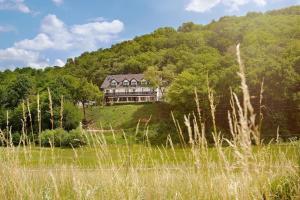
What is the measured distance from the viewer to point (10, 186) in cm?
401

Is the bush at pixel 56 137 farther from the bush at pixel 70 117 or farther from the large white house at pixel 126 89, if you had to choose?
the large white house at pixel 126 89

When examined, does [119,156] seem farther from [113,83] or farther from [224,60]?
[113,83]

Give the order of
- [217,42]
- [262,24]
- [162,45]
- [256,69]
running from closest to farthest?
[256,69]
[262,24]
[217,42]
[162,45]

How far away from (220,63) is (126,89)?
4534cm

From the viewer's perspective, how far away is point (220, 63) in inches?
2454

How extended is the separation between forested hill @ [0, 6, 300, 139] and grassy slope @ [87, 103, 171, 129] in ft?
18.1

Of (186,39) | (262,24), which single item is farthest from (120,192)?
(186,39)

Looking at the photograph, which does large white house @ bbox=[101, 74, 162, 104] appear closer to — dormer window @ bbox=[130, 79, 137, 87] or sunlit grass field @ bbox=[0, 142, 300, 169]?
dormer window @ bbox=[130, 79, 137, 87]

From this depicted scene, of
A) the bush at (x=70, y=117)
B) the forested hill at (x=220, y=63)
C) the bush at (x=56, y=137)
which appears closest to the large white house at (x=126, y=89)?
the forested hill at (x=220, y=63)

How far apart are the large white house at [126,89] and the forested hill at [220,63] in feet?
16.5

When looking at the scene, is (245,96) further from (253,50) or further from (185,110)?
(253,50)

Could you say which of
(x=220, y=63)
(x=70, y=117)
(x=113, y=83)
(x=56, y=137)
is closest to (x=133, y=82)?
(x=113, y=83)

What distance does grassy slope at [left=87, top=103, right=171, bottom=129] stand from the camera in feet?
237

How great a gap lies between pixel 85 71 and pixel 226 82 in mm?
70023
